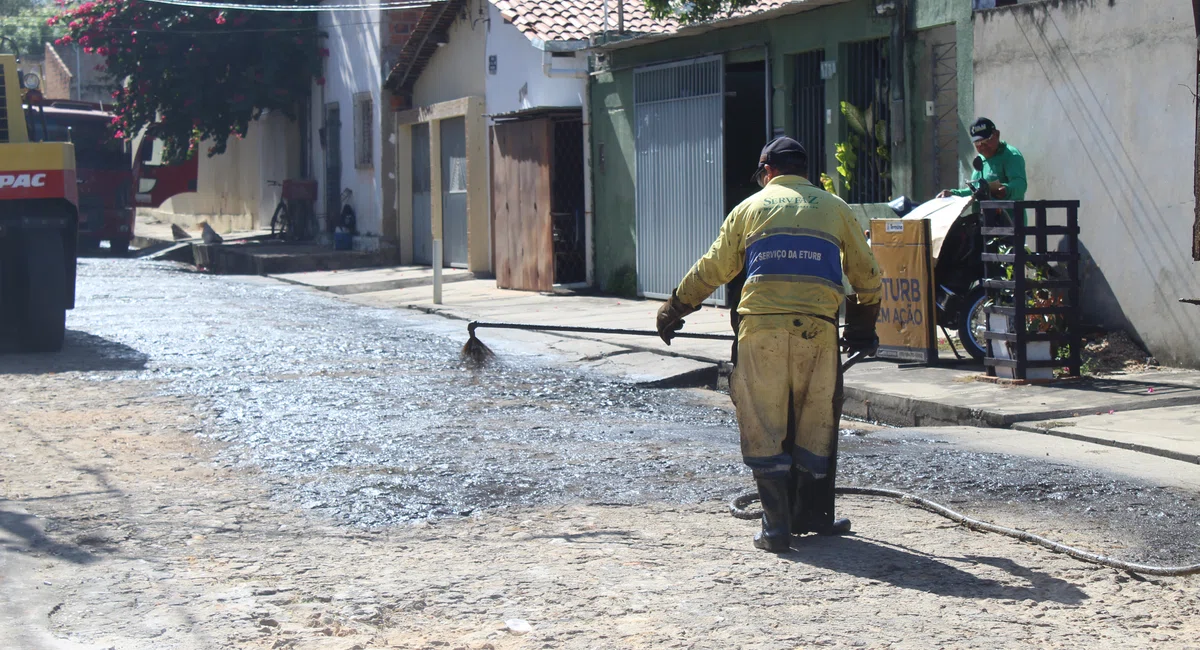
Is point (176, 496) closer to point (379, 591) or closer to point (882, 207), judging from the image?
point (379, 591)

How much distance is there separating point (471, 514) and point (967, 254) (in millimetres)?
5460

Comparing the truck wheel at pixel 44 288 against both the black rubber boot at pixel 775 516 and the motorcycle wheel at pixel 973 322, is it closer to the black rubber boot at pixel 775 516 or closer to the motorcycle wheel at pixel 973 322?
the motorcycle wheel at pixel 973 322

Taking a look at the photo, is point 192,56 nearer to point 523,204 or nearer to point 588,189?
point 523,204

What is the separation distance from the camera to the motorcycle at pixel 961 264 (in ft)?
32.3

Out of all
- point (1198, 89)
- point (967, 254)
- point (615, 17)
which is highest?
point (615, 17)

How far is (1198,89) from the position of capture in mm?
8508

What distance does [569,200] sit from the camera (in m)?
17.7

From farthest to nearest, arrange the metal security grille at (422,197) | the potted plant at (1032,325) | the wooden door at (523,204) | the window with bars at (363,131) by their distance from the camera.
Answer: the window with bars at (363,131) < the metal security grille at (422,197) < the wooden door at (523,204) < the potted plant at (1032,325)

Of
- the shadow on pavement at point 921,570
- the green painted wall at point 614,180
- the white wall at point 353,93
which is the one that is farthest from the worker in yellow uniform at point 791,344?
the white wall at point 353,93

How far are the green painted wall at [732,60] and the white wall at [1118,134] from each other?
24.7 inches

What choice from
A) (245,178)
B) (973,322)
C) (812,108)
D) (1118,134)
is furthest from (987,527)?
(245,178)

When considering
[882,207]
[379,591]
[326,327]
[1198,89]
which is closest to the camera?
[379,591]

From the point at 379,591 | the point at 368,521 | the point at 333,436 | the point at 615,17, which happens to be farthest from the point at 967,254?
the point at 615,17

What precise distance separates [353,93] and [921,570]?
71.7 ft
